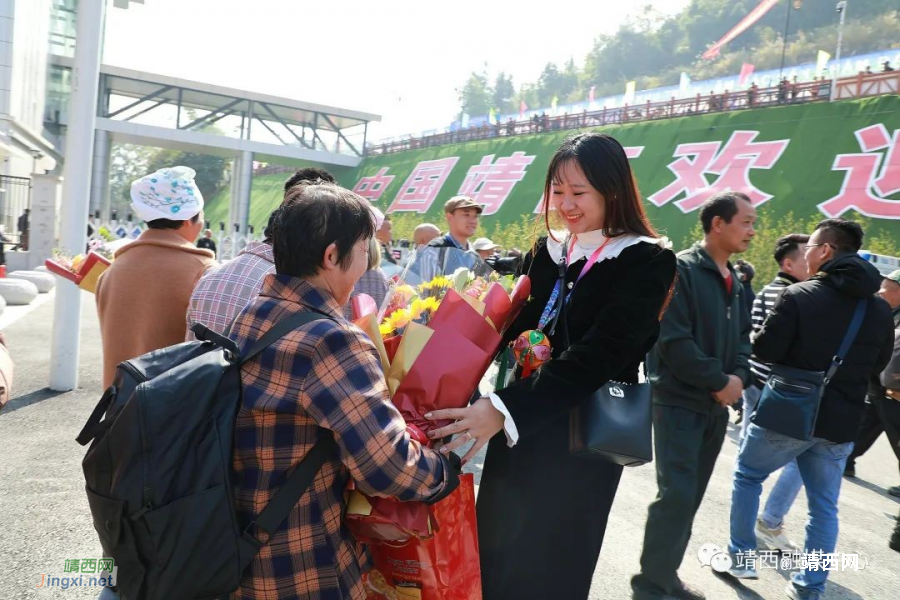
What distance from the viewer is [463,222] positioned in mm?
6148

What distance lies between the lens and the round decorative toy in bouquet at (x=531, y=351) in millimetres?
1896

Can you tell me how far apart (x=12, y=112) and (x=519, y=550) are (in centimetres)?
2116

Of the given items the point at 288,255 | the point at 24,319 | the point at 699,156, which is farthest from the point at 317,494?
the point at 699,156

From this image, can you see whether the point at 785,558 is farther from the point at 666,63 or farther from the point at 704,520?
the point at 666,63

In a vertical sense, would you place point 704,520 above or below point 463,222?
below

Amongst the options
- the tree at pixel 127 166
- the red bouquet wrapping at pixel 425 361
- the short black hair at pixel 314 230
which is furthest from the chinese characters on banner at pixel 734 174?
the tree at pixel 127 166

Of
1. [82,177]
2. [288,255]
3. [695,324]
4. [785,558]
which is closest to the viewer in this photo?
[288,255]

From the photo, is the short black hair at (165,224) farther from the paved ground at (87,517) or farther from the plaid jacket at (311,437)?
the paved ground at (87,517)

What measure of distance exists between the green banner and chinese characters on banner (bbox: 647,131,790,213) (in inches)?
1.1

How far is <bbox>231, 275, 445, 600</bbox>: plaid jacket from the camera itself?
4.63 feet

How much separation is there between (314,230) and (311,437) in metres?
0.46

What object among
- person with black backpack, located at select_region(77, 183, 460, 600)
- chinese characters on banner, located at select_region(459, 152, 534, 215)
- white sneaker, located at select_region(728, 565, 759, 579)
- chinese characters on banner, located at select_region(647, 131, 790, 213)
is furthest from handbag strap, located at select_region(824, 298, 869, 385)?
chinese characters on banner, located at select_region(459, 152, 534, 215)

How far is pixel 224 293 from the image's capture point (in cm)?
243

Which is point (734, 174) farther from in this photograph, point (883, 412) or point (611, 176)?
point (611, 176)
